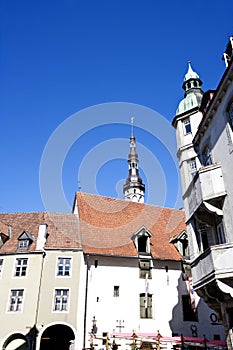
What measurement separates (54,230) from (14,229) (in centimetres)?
420

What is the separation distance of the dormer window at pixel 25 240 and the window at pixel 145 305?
10675mm

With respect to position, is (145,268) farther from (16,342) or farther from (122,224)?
(16,342)

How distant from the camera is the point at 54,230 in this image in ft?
92.2

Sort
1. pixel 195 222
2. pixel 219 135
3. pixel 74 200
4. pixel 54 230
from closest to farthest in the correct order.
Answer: pixel 219 135, pixel 195 222, pixel 54 230, pixel 74 200

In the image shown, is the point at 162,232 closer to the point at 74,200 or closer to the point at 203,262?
the point at 74,200

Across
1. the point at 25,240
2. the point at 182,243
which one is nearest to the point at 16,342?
the point at 25,240

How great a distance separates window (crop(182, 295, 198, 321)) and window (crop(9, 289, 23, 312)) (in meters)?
13.3

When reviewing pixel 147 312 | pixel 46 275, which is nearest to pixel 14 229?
pixel 46 275

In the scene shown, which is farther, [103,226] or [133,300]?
[103,226]

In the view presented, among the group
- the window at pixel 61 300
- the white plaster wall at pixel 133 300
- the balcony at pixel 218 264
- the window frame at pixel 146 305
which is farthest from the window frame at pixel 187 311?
the balcony at pixel 218 264

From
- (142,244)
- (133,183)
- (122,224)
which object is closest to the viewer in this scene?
(142,244)

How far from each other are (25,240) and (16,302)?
5174mm

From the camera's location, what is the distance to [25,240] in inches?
1051

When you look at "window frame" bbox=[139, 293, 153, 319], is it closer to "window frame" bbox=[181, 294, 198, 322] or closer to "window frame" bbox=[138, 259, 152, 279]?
"window frame" bbox=[138, 259, 152, 279]
